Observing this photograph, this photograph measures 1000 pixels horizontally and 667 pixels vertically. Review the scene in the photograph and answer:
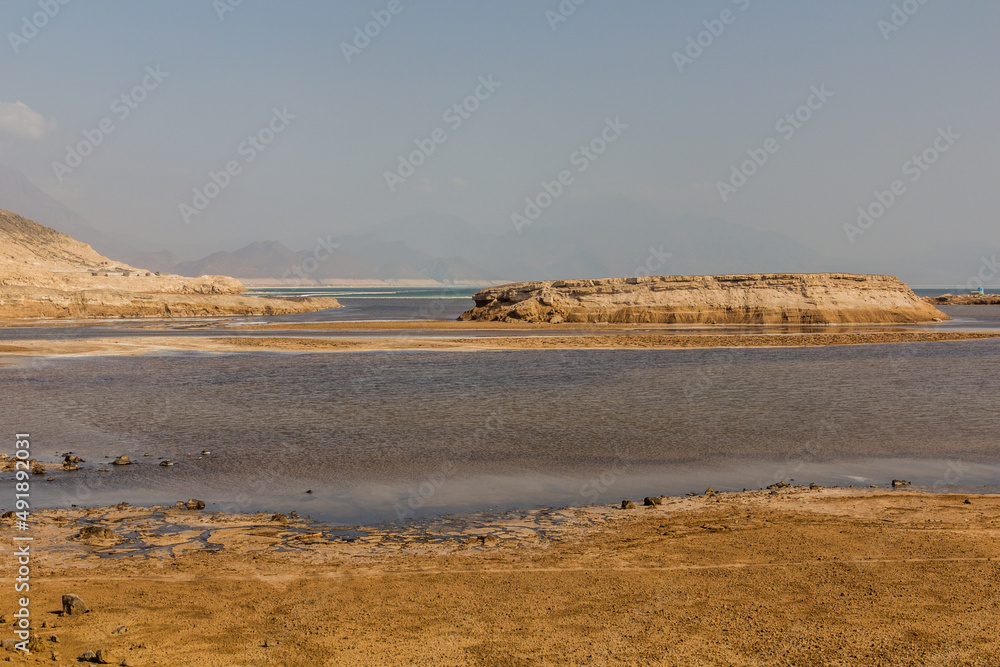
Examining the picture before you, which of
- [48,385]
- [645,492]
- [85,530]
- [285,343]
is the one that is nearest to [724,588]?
[645,492]

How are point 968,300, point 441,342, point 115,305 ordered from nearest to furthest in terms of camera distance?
1. point 441,342
2. point 115,305
3. point 968,300

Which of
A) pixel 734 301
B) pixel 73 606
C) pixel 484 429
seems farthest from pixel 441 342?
pixel 73 606

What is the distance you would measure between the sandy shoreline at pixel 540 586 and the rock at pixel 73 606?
103 millimetres

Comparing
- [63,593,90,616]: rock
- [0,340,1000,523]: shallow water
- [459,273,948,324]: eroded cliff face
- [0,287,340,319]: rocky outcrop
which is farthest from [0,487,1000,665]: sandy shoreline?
[0,287,340,319]: rocky outcrop

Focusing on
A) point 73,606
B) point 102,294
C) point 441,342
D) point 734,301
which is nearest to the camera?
point 73,606

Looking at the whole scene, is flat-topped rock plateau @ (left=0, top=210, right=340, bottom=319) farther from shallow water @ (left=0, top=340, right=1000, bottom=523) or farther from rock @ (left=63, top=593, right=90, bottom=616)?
rock @ (left=63, top=593, right=90, bottom=616)

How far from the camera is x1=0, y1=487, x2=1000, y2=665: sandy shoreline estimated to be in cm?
545

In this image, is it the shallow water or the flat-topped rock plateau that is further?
the flat-topped rock plateau

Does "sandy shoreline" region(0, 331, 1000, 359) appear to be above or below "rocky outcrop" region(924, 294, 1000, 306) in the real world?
below

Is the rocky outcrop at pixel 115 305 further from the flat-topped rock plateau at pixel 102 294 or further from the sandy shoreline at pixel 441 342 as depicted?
the sandy shoreline at pixel 441 342

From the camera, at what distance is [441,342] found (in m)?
35.7

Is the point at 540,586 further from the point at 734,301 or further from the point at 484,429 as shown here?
the point at 734,301

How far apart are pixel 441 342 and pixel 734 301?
86.6 feet

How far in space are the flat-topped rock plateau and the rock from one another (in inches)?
2428
